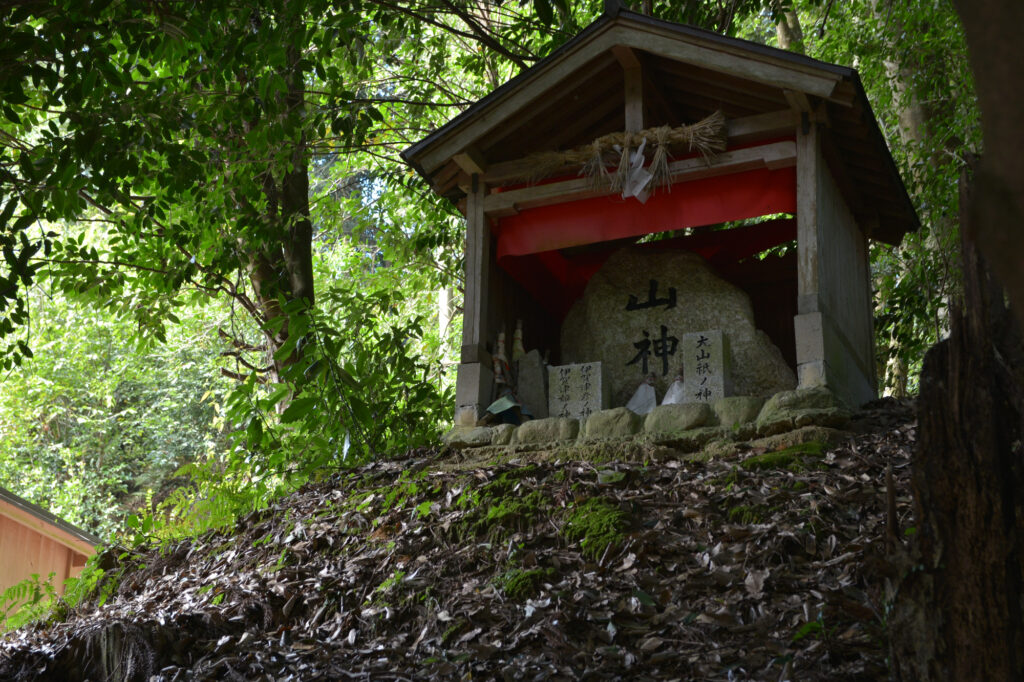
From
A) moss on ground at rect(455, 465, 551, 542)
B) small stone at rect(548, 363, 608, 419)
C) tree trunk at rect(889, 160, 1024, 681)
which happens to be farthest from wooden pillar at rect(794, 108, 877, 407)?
tree trunk at rect(889, 160, 1024, 681)

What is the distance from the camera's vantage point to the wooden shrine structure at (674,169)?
26.3 feet

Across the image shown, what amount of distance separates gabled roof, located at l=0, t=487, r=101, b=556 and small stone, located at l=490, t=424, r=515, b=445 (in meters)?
7.11

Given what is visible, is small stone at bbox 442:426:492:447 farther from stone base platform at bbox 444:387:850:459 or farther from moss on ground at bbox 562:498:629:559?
moss on ground at bbox 562:498:629:559

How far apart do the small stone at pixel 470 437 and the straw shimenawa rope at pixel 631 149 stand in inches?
97.5

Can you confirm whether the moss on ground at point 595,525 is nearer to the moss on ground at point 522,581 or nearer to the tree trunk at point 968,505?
the moss on ground at point 522,581

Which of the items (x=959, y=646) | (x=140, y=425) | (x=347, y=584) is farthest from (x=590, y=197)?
(x=140, y=425)

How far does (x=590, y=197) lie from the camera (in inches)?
355

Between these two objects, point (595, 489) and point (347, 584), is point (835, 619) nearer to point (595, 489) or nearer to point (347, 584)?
point (595, 489)

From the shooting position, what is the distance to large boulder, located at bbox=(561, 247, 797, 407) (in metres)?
9.00

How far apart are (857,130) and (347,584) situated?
5.85 meters

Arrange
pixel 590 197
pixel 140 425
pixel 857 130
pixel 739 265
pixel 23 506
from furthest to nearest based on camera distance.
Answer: pixel 140 425 < pixel 23 506 < pixel 739 265 < pixel 590 197 < pixel 857 130

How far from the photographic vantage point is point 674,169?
8547 millimetres

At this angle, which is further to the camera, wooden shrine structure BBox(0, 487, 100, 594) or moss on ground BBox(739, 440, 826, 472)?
wooden shrine structure BBox(0, 487, 100, 594)

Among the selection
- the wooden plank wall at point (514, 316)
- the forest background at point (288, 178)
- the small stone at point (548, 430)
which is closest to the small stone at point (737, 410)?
the small stone at point (548, 430)
